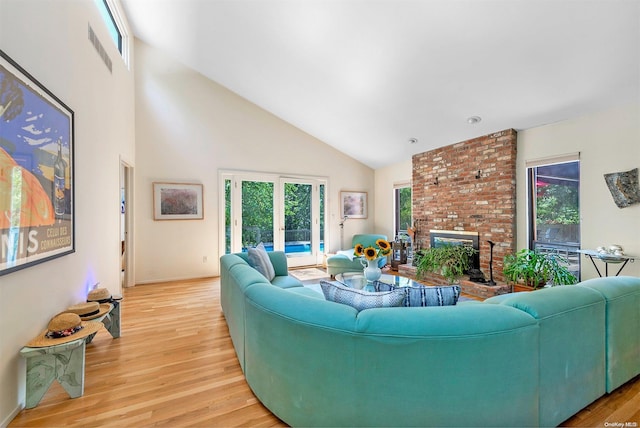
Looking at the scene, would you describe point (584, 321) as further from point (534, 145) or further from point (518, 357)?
point (534, 145)

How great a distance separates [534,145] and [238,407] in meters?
4.49

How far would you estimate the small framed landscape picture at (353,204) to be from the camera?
6262 mm

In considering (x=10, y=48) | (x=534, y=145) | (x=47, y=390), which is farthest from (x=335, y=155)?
(x=47, y=390)

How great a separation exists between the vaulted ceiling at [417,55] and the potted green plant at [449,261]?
1804 mm

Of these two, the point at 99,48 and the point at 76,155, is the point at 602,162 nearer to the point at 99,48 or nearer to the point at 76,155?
the point at 76,155

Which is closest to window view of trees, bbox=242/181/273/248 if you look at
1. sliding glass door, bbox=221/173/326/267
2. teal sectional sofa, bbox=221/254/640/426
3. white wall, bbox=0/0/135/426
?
sliding glass door, bbox=221/173/326/267

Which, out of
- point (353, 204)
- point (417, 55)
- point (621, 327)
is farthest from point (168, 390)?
point (353, 204)

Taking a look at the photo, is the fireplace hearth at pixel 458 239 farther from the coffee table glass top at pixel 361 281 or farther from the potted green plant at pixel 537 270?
the coffee table glass top at pixel 361 281

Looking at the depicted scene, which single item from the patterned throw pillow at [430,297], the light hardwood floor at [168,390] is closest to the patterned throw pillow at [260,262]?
the light hardwood floor at [168,390]

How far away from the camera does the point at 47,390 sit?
5.59 ft

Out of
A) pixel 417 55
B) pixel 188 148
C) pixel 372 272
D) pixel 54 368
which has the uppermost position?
pixel 417 55

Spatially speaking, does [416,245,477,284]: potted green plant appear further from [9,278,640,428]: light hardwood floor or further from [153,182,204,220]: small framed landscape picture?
[153,182,204,220]: small framed landscape picture

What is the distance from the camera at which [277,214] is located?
221 inches

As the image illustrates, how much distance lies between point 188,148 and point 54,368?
384cm
